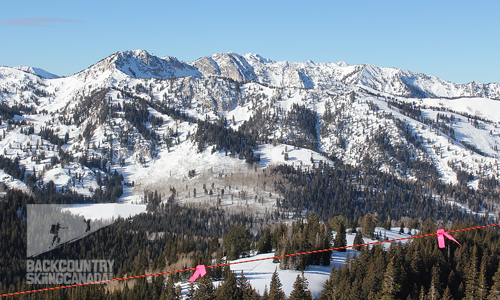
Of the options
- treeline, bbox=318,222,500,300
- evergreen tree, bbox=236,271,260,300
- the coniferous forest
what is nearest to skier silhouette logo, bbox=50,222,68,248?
the coniferous forest

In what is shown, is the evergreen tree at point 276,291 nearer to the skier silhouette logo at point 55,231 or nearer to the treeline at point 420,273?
the treeline at point 420,273

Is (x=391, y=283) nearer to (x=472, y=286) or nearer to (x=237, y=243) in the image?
(x=472, y=286)

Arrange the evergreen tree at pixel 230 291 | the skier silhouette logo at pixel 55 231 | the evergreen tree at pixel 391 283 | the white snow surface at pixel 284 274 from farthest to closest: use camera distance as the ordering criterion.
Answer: the skier silhouette logo at pixel 55 231 → the white snow surface at pixel 284 274 → the evergreen tree at pixel 391 283 → the evergreen tree at pixel 230 291

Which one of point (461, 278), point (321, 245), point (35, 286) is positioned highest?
point (321, 245)

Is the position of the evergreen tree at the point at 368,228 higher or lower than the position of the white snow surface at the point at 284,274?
higher

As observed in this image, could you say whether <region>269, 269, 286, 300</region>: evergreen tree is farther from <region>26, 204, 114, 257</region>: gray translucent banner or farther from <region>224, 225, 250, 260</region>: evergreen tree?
<region>26, 204, 114, 257</region>: gray translucent banner

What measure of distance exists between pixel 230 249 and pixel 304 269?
2806 centimetres

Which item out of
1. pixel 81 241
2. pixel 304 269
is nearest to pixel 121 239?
pixel 81 241

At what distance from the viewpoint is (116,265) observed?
6732 inches

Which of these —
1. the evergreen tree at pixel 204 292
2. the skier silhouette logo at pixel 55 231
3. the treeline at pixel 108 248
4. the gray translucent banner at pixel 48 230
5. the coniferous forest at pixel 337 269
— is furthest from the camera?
the skier silhouette logo at pixel 55 231

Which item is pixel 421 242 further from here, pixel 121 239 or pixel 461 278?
pixel 121 239

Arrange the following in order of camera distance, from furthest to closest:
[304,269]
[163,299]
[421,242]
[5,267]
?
[5,267], [421,242], [304,269], [163,299]

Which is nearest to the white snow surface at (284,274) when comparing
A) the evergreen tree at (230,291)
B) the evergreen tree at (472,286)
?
the evergreen tree at (230,291)

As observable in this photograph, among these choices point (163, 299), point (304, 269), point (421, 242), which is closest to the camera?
point (163, 299)
